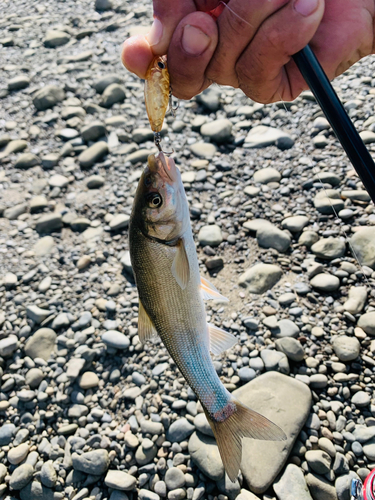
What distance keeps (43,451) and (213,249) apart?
2.31 m

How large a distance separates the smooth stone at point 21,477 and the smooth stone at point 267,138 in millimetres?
4097

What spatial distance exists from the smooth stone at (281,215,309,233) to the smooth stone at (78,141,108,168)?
9.03 feet

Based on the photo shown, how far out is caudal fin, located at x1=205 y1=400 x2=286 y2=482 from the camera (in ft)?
7.53

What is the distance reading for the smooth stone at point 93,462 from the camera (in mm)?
3340

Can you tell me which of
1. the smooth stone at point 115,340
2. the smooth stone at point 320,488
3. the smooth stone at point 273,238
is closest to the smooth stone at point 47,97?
the smooth stone at point 273,238

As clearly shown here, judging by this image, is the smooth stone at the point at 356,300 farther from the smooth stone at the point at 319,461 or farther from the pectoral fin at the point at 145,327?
the pectoral fin at the point at 145,327

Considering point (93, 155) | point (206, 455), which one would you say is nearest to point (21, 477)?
point (206, 455)

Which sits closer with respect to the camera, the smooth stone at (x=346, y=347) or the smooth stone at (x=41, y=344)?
the smooth stone at (x=346, y=347)

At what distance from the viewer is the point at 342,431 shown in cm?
321

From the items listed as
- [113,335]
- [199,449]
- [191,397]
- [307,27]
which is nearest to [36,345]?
[113,335]

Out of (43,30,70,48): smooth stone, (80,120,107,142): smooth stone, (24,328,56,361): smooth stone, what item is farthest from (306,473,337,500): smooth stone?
(43,30,70,48): smooth stone

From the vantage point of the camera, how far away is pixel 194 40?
85.3 inches

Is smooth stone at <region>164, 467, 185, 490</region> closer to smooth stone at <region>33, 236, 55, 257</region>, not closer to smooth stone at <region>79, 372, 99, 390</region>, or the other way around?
smooth stone at <region>79, 372, 99, 390</region>

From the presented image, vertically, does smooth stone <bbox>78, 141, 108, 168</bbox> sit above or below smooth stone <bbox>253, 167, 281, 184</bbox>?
above
